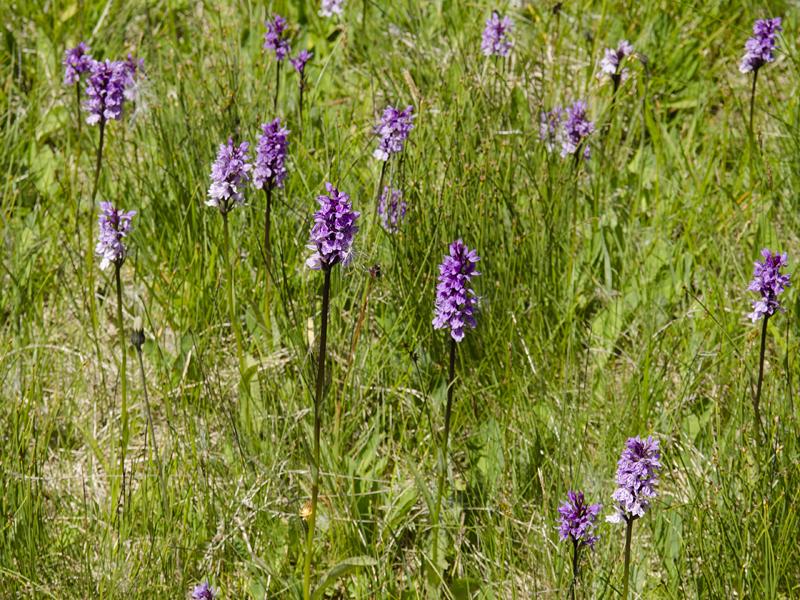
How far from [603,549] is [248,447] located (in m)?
1.01

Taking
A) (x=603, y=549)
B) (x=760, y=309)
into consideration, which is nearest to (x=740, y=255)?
(x=760, y=309)

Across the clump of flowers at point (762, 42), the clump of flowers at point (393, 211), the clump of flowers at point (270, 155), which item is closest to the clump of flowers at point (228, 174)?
the clump of flowers at point (270, 155)

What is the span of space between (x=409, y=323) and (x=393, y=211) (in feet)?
1.37

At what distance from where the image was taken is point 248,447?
295cm

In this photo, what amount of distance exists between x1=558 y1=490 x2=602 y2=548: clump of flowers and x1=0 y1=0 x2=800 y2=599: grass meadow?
0.16 m

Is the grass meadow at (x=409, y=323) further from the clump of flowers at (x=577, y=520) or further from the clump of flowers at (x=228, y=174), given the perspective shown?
the clump of flowers at (x=228, y=174)

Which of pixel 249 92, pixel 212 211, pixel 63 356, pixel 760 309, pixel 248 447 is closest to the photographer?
pixel 760 309

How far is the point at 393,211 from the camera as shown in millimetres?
3361

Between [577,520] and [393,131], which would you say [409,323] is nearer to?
[393,131]

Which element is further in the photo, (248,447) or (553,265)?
(553,265)

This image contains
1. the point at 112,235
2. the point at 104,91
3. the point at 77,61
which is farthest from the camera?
the point at 77,61

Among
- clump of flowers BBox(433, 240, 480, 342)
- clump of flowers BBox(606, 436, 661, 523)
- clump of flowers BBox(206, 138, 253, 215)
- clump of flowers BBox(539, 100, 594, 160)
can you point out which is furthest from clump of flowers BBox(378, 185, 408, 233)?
clump of flowers BBox(606, 436, 661, 523)

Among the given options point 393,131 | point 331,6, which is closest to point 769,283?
point 393,131

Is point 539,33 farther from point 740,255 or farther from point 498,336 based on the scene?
point 498,336
